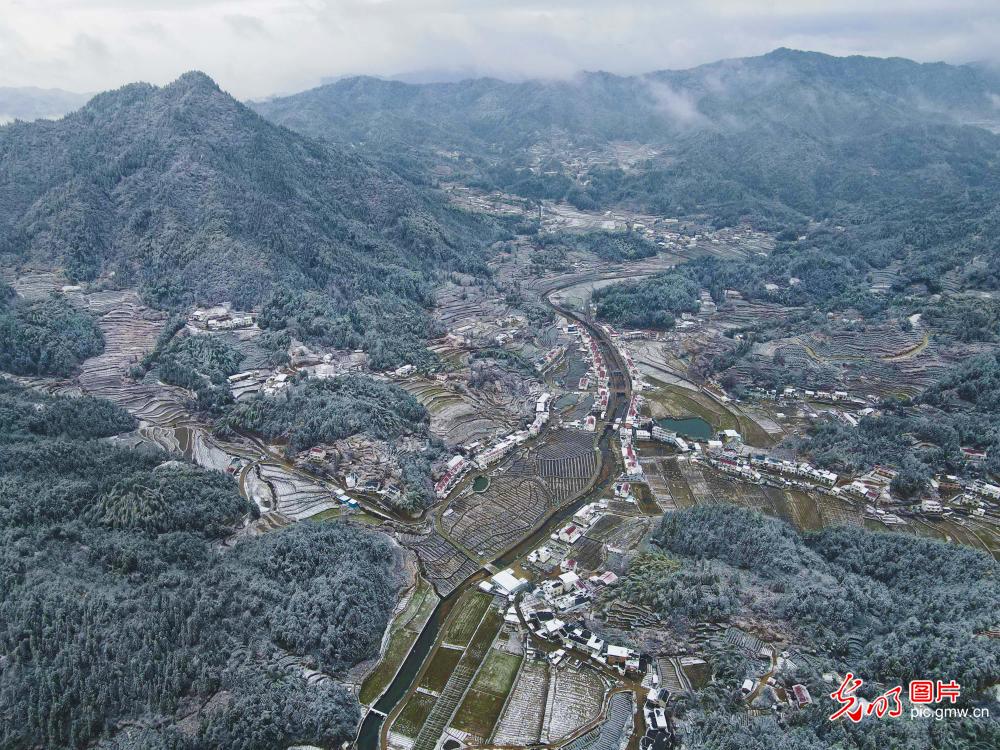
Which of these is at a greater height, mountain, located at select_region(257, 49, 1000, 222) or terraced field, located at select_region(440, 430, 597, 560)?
mountain, located at select_region(257, 49, 1000, 222)

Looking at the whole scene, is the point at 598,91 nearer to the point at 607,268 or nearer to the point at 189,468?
the point at 607,268

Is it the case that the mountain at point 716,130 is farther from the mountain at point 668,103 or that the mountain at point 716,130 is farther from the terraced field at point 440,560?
the terraced field at point 440,560

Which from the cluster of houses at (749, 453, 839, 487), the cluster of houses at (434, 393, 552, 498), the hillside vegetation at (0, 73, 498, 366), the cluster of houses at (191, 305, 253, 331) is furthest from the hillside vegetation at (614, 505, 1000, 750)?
the hillside vegetation at (0, 73, 498, 366)

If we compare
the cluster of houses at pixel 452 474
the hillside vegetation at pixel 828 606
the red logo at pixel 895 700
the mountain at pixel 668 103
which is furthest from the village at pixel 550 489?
the mountain at pixel 668 103

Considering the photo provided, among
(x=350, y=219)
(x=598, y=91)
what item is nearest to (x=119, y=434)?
(x=350, y=219)

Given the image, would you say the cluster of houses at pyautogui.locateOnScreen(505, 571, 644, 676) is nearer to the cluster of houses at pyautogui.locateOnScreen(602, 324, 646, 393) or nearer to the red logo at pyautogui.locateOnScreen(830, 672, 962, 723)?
the red logo at pyautogui.locateOnScreen(830, 672, 962, 723)

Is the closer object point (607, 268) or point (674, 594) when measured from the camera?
point (674, 594)
